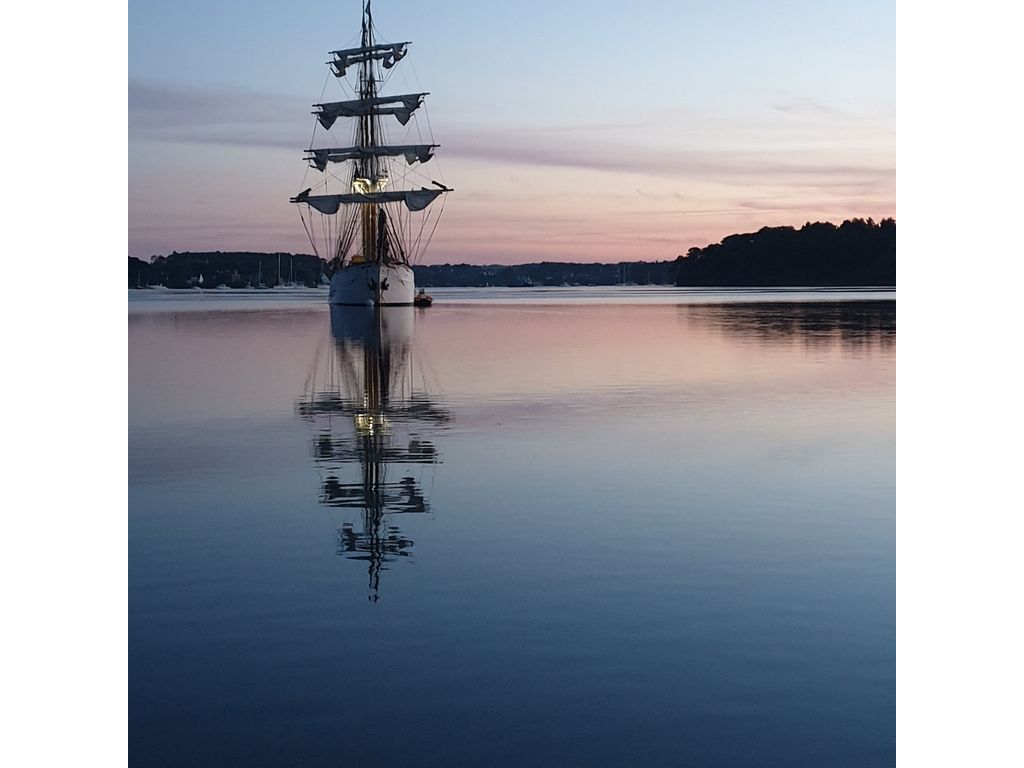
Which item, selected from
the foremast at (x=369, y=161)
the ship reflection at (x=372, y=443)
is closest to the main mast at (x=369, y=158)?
the foremast at (x=369, y=161)

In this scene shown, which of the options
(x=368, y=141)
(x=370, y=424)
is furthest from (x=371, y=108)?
(x=370, y=424)

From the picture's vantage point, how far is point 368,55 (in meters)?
92.1

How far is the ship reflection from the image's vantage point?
12023mm

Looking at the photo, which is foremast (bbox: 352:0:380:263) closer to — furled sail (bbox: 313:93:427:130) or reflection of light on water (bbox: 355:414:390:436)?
furled sail (bbox: 313:93:427:130)

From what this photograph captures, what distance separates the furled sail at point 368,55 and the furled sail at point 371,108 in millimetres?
3256

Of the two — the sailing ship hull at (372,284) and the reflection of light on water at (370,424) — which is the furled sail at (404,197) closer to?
the sailing ship hull at (372,284)

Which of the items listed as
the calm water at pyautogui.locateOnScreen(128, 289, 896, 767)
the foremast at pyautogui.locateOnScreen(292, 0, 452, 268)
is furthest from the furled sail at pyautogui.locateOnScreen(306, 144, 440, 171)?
the calm water at pyautogui.locateOnScreen(128, 289, 896, 767)

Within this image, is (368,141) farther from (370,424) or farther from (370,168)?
(370,424)

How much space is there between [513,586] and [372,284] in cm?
8119

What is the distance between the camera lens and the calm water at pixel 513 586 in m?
7.21

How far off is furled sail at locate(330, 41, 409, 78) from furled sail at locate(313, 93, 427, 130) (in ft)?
10.7

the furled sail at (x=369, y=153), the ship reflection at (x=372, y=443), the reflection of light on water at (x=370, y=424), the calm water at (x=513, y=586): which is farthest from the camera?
the furled sail at (x=369, y=153)

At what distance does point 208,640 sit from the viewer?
28.9 feet
